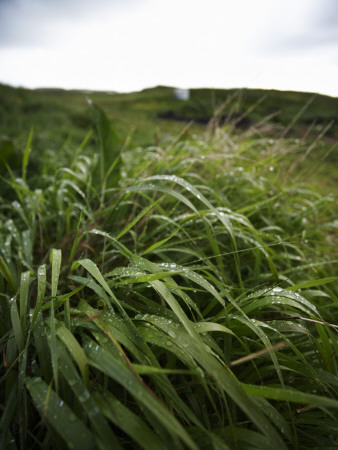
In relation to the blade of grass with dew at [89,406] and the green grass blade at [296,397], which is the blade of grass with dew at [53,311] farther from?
the green grass blade at [296,397]

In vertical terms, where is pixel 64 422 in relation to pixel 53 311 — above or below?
below

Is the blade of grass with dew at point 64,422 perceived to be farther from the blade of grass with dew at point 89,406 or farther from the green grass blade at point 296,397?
the green grass blade at point 296,397

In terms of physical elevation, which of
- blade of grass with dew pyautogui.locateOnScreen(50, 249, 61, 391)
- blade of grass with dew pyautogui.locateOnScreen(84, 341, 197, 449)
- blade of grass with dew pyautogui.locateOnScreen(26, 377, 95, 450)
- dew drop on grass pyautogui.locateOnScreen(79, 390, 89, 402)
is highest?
blade of grass with dew pyautogui.locateOnScreen(50, 249, 61, 391)

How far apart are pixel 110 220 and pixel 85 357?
0.74m

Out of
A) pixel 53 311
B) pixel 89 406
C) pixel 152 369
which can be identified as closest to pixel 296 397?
pixel 152 369

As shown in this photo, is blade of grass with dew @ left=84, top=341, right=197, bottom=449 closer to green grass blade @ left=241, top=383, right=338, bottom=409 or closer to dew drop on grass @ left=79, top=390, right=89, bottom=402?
dew drop on grass @ left=79, top=390, right=89, bottom=402

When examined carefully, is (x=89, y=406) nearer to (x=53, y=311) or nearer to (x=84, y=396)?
(x=84, y=396)

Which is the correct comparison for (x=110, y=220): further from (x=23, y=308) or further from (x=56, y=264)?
(x=23, y=308)

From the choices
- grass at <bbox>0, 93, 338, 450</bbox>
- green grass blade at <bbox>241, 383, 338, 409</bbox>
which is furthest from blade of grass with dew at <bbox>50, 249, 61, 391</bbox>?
green grass blade at <bbox>241, 383, 338, 409</bbox>

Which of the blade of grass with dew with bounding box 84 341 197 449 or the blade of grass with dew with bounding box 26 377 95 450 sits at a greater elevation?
the blade of grass with dew with bounding box 84 341 197 449

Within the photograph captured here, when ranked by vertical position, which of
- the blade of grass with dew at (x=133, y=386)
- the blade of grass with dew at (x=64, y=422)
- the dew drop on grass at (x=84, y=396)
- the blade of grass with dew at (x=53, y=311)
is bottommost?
the blade of grass with dew at (x=64, y=422)

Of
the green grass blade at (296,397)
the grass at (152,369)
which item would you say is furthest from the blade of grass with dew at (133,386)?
the green grass blade at (296,397)

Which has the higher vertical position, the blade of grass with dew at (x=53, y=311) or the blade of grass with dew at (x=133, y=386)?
the blade of grass with dew at (x=53, y=311)

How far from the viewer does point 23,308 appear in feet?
2.19
